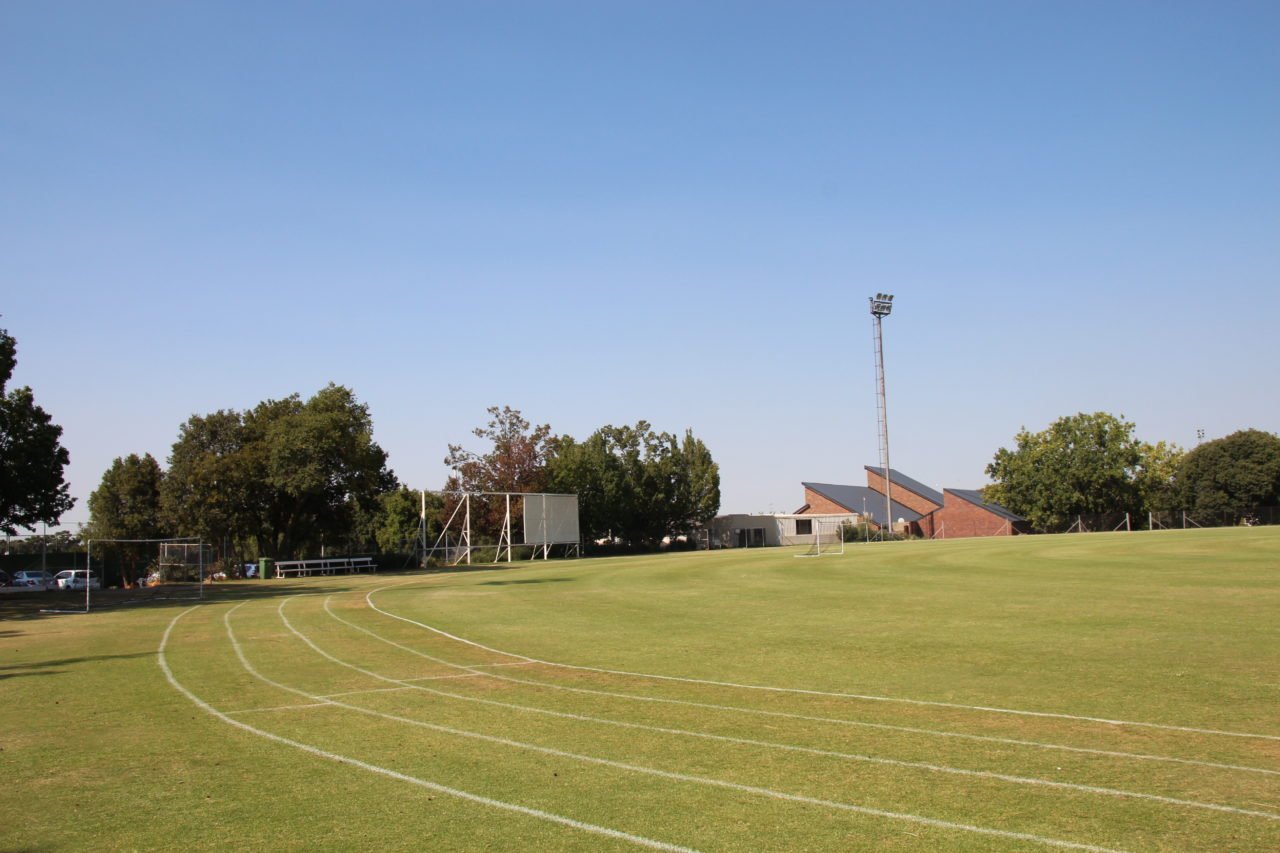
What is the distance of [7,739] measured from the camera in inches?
436

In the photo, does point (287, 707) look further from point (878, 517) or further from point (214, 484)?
point (878, 517)

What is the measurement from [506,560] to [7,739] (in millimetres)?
61214

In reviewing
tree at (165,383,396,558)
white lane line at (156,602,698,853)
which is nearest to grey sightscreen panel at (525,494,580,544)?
tree at (165,383,396,558)

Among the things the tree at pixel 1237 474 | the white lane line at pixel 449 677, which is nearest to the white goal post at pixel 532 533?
the white lane line at pixel 449 677

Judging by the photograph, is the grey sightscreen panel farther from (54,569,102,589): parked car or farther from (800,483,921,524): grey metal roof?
(800,483,921,524): grey metal roof

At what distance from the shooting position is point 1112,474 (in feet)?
288

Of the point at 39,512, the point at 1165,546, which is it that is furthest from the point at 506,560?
the point at 1165,546

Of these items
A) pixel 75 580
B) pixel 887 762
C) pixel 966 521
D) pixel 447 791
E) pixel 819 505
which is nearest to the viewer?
pixel 447 791

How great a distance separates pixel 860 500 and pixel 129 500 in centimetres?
8013

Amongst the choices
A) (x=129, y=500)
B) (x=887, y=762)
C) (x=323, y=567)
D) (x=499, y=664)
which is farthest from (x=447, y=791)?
(x=129, y=500)

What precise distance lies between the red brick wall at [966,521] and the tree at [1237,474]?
58.6 ft

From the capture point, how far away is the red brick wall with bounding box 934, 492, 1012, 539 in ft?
313

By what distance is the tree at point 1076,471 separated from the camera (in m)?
88.0

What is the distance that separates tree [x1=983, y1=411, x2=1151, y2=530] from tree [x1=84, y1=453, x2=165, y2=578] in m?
78.1
